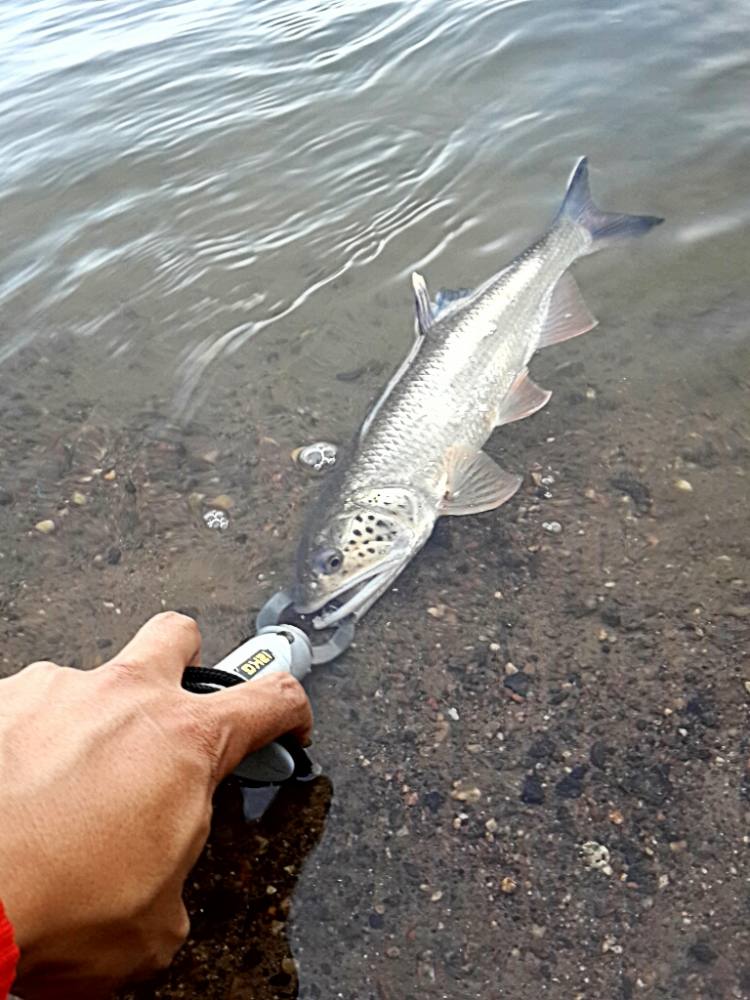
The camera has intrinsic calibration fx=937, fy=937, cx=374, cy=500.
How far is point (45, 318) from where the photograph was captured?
20.7 feet

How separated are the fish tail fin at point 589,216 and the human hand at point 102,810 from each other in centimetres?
425

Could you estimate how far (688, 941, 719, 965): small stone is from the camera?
2.74 metres

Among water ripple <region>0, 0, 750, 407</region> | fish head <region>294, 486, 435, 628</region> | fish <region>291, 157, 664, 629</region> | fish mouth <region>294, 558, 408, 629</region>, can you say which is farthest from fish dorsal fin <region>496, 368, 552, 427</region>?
water ripple <region>0, 0, 750, 407</region>

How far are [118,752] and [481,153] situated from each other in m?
6.22

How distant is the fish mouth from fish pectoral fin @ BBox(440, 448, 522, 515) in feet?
1.40

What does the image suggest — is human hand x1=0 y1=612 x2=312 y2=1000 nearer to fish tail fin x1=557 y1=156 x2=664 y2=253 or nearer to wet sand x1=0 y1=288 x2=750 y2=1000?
wet sand x1=0 y1=288 x2=750 y2=1000

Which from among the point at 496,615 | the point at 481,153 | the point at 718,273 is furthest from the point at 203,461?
the point at 481,153

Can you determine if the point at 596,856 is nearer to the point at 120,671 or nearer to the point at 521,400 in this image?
the point at 120,671

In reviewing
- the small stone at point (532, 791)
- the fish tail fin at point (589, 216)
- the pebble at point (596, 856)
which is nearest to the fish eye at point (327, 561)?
the small stone at point (532, 791)

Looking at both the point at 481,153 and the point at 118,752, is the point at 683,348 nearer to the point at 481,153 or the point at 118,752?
the point at 481,153

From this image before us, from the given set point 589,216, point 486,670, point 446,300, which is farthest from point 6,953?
point 589,216

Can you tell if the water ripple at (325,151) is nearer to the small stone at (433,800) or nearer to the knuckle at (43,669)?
the small stone at (433,800)

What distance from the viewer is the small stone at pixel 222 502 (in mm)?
4637

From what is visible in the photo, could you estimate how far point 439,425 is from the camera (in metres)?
4.57
